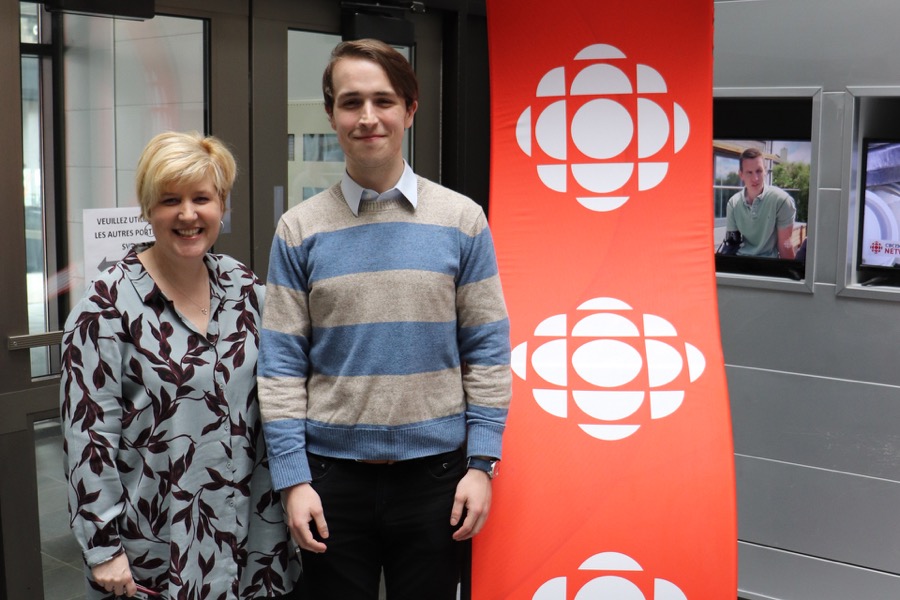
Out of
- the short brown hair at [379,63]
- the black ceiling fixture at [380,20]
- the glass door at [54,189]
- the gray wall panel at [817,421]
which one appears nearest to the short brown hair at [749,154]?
the gray wall panel at [817,421]

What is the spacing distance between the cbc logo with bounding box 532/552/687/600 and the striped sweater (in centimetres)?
69

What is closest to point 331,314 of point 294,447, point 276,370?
point 276,370

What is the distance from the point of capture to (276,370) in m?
1.86

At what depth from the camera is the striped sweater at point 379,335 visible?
186 cm

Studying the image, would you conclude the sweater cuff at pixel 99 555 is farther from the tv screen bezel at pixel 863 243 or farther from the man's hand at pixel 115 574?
the tv screen bezel at pixel 863 243

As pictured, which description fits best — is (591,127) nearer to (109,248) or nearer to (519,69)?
(519,69)

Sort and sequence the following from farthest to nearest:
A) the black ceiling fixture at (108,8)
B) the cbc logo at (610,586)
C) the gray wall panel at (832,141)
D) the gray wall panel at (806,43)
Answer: the gray wall panel at (832,141), the gray wall panel at (806,43), the black ceiling fixture at (108,8), the cbc logo at (610,586)

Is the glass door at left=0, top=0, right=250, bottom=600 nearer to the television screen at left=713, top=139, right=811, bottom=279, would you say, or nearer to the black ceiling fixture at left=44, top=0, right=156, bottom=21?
the black ceiling fixture at left=44, top=0, right=156, bottom=21

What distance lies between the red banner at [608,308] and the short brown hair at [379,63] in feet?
3.28

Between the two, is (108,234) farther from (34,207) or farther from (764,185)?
(764,185)

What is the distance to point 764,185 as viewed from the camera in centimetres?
376

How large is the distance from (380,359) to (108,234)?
1231mm

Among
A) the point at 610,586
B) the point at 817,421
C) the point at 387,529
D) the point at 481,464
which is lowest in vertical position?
the point at 610,586

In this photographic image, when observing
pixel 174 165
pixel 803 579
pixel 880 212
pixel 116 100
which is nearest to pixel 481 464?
pixel 174 165
